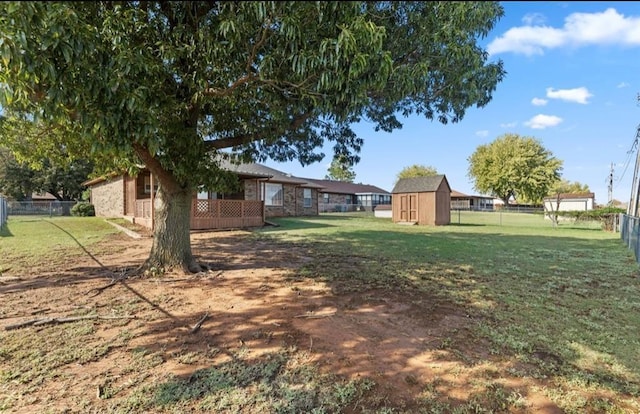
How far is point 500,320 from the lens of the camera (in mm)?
4184

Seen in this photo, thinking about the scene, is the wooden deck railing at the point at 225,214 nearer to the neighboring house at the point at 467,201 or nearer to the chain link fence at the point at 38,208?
the chain link fence at the point at 38,208

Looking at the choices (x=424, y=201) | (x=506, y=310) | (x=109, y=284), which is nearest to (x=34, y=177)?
(x=424, y=201)

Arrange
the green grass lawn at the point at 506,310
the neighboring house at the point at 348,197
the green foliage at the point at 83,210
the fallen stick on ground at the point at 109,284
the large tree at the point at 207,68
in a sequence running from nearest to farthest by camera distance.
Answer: the green grass lawn at the point at 506,310 < the large tree at the point at 207,68 < the fallen stick on ground at the point at 109,284 < the green foliage at the point at 83,210 < the neighboring house at the point at 348,197

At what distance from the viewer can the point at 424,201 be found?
1991 centimetres

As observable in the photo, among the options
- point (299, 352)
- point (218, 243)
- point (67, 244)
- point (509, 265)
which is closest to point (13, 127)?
point (67, 244)

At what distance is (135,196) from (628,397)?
734 inches

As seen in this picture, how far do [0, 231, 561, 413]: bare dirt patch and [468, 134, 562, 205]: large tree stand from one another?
45.8 m

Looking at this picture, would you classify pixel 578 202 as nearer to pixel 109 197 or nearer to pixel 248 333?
pixel 109 197

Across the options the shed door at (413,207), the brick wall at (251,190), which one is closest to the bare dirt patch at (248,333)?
the brick wall at (251,190)

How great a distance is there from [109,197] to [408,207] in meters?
18.4

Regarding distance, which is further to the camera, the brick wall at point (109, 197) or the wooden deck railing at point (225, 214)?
the brick wall at point (109, 197)

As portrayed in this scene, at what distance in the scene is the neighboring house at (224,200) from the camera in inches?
571

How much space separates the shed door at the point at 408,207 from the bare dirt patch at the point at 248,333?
1544 centimetres

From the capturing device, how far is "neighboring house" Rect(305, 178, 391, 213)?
37.9m
